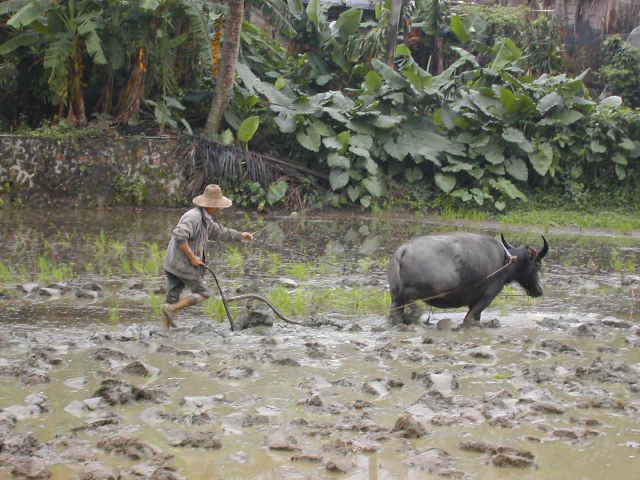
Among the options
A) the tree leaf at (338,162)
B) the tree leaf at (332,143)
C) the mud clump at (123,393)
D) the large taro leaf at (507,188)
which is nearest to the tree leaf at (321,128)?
the tree leaf at (332,143)

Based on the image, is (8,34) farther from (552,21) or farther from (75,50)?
(552,21)

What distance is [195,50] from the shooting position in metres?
17.2

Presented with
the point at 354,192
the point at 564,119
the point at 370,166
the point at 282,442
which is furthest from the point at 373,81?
the point at 282,442

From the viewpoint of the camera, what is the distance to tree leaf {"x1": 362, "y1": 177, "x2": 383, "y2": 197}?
1686cm

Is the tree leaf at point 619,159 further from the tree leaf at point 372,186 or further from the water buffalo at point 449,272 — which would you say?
the water buffalo at point 449,272

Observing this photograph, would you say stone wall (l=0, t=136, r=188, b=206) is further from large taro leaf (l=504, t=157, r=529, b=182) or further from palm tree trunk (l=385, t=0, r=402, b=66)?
large taro leaf (l=504, t=157, r=529, b=182)

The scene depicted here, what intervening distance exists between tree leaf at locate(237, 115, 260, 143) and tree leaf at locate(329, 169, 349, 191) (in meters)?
1.71

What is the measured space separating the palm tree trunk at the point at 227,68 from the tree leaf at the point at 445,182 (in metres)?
4.32

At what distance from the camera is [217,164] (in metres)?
16.5

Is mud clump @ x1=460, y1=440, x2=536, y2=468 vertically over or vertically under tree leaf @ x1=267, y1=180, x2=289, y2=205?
under

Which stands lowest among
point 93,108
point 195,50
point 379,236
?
point 379,236

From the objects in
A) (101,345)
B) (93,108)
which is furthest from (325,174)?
(101,345)

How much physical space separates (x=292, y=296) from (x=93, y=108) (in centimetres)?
1020

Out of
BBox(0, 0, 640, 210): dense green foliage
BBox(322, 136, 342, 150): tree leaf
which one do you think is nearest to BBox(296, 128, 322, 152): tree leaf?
BBox(0, 0, 640, 210): dense green foliage
